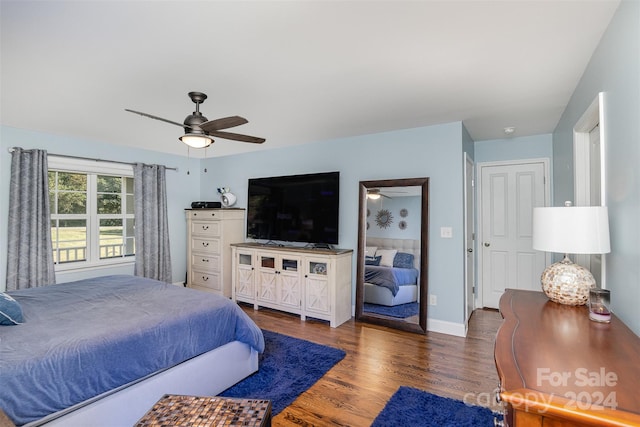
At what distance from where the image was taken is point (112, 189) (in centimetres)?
460

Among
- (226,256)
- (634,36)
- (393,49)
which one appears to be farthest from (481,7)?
(226,256)

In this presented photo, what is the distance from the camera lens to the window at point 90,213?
4078mm

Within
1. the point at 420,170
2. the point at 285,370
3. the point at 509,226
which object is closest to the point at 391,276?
the point at 420,170

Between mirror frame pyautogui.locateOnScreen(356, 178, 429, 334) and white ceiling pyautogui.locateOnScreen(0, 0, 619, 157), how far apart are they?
0.73 meters

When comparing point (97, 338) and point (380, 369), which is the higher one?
point (97, 338)

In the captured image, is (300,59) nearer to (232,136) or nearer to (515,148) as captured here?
(232,136)

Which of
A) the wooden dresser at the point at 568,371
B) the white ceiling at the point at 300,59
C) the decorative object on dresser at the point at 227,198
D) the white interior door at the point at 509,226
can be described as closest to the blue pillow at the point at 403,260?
the white interior door at the point at 509,226

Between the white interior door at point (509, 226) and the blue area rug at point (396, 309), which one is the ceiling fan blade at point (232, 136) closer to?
the blue area rug at point (396, 309)

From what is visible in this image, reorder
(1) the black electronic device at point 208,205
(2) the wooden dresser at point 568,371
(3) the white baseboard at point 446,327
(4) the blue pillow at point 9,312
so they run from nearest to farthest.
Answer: (2) the wooden dresser at point 568,371 < (4) the blue pillow at point 9,312 < (3) the white baseboard at point 446,327 < (1) the black electronic device at point 208,205

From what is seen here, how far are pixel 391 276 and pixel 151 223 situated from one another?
3.64 m

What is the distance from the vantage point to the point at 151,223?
4754mm

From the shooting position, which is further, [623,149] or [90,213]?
[90,213]

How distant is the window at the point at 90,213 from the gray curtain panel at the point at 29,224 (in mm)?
243

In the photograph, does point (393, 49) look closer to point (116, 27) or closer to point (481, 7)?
point (481, 7)
